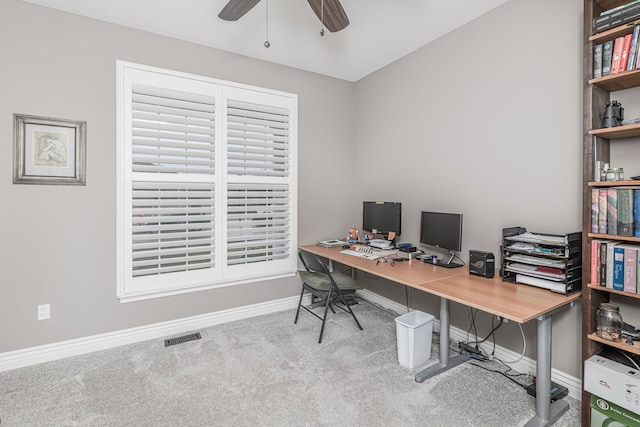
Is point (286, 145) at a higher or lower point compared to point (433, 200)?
higher

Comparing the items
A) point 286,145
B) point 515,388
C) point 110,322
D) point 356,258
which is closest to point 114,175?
point 110,322

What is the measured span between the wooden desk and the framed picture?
252cm

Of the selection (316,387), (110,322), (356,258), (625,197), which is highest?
(625,197)

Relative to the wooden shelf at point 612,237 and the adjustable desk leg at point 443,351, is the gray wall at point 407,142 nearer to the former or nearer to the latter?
the wooden shelf at point 612,237

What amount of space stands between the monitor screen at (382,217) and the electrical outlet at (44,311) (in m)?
2.95

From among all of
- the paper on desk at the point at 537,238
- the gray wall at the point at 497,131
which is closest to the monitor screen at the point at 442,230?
the gray wall at the point at 497,131

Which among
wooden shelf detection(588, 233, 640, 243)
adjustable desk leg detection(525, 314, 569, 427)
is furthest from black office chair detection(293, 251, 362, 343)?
wooden shelf detection(588, 233, 640, 243)

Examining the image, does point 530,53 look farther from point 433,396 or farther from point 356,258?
point 433,396

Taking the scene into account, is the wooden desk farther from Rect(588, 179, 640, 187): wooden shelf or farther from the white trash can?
Rect(588, 179, 640, 187): wooden shelf

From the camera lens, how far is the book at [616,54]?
1.65m

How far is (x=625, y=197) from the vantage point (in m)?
1.62

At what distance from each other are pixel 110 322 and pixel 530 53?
3.93m

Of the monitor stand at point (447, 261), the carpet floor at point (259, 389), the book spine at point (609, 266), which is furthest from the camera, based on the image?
the monitor stand at point (447, 261)

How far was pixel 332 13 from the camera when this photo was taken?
6.22 ft
